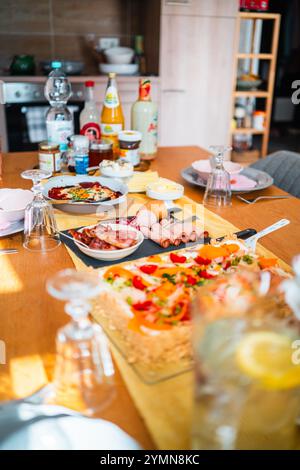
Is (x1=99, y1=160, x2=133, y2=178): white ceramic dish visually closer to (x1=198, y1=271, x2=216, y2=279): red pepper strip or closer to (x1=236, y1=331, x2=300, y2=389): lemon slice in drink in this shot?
(x1=198, y1=271, x2=216, y2=279): red pepper strip

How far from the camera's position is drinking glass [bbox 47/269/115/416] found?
0.65 meters

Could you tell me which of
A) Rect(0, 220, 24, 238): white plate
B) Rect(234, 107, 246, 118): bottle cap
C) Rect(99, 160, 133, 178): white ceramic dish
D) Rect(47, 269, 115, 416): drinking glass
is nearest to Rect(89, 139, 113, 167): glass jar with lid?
Rect(99, 160, 133, 178): white ceramic dish

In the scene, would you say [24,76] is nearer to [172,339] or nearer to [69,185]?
[69,185]

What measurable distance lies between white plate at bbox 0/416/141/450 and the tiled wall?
140 inches

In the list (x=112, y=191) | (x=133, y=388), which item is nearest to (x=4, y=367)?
(x=133, y=388)

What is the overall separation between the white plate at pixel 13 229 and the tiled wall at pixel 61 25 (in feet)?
9.20

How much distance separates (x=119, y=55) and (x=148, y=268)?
9.59 ft

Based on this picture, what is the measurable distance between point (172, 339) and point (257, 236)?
1.61ft

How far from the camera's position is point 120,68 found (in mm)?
3518

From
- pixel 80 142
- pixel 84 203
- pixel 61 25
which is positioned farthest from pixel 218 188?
pixel 61 25

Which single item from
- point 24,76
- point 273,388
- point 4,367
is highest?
point 24,76

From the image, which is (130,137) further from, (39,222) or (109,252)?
(109,252)

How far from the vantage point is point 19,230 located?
1.23m

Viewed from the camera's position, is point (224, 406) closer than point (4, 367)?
Yes
